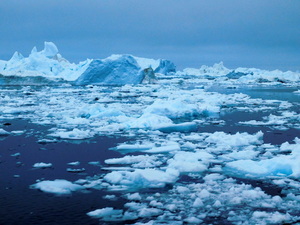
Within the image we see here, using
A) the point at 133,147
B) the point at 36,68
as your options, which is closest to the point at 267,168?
the point at 133,147

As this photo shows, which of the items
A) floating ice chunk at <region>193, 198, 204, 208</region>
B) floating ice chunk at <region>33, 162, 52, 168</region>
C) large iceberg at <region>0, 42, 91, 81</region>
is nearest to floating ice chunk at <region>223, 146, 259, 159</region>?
floating ice chunk at <region>193, 198, 204, 208</region>

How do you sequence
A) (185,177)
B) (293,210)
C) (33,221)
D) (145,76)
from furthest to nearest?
(145,76) < (185,177) < (293,210) < (33,221)

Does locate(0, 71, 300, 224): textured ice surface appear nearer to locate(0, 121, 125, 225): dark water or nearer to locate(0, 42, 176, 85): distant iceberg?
locate(0, 121, 125, 225): dark water

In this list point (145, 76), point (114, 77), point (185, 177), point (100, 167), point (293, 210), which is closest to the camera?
point (293, 210)

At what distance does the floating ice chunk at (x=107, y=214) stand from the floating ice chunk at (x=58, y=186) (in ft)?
2.80

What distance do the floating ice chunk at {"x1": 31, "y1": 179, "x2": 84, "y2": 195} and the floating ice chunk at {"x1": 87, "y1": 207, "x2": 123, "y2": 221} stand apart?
85cm

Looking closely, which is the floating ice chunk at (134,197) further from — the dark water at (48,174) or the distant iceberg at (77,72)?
the distant iceberg at (77,72)

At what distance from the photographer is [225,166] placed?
19.5 ft

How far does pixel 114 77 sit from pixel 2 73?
34.7 feet

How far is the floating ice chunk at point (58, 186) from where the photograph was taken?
4707mm

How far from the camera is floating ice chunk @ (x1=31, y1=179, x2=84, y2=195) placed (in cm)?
471

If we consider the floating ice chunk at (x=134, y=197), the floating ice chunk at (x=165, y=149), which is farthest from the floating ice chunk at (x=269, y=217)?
the floating ice chunk at (x=165, y=149)

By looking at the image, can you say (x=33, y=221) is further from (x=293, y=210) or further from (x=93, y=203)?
(x=293, y=210)

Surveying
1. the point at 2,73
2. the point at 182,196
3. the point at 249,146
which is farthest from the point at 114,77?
the point at 182,196
